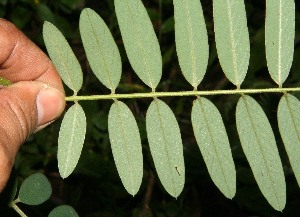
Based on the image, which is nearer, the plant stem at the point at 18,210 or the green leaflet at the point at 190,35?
the green leaflet at the point at 190,35

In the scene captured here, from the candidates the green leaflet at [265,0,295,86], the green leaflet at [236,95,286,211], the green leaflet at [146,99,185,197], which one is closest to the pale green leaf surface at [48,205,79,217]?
the green leaflet at [146,99,185,197]

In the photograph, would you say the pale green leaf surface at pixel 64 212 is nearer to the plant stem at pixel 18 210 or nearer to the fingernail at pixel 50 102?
the plant stem at pixel 18 210

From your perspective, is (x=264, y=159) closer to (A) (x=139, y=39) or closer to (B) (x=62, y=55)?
(A) (x=139, y=39)

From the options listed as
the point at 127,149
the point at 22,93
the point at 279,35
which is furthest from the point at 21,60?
the point at 279,35

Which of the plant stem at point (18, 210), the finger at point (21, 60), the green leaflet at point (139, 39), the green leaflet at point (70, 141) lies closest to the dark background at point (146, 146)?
the plant stem at point (18, 210)

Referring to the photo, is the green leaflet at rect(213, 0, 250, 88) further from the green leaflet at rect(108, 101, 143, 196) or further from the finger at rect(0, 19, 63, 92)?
the finger at rect(0, 19, 63, 92)

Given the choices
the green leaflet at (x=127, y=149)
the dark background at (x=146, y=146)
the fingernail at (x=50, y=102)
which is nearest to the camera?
the green leaflet at (x=127, y=149)

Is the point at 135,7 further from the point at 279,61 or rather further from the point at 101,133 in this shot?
the point at 101,133
